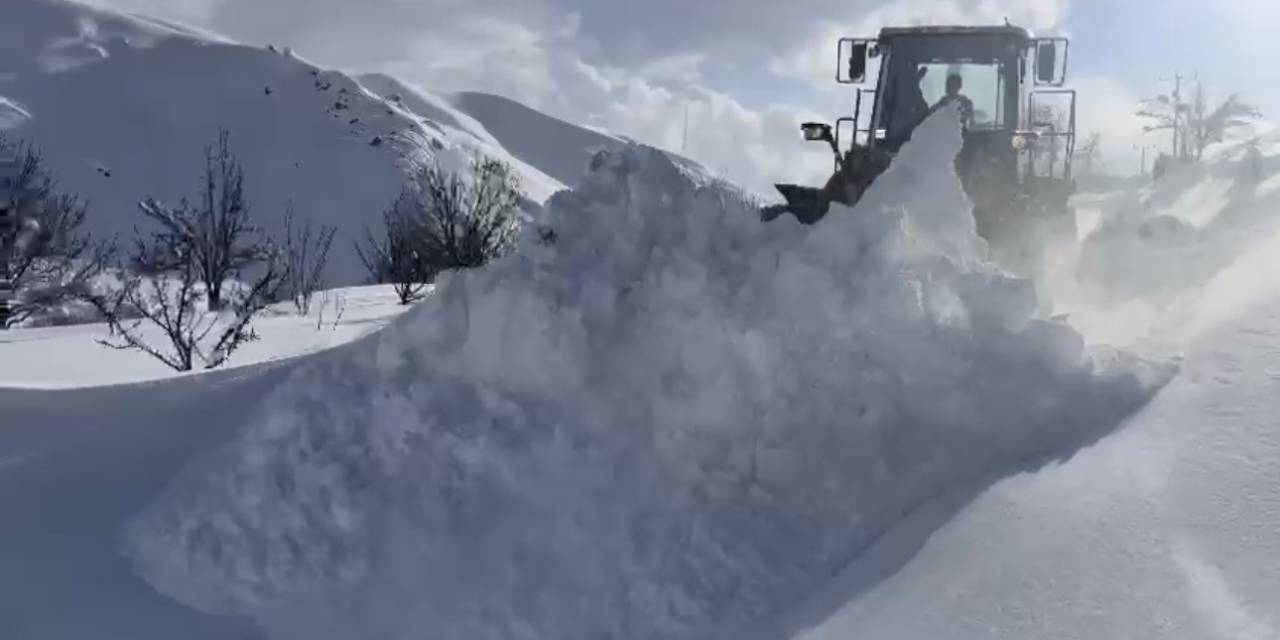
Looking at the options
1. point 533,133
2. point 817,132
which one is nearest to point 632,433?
point 817,132

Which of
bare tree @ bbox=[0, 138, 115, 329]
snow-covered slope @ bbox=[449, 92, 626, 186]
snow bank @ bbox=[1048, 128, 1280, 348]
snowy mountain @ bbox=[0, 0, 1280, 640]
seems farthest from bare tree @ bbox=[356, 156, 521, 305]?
snow-covered slope @ bbox=[449, 92, 626, 186]

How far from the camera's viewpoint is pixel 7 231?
19891 mm

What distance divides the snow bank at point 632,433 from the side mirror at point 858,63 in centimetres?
481

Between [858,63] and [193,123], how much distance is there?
70159 mm

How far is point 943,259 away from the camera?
4789 millimetres

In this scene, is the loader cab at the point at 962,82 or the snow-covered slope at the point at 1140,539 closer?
the snow-covered slope at the point at 1140,539

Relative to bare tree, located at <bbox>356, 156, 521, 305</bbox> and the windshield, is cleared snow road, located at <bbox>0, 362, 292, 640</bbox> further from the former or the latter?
bare tree, located at <bbox>356, 156, 521, 305</bbox>

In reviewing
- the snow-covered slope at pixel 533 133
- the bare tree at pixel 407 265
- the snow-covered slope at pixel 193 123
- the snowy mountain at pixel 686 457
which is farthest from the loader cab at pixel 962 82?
the snow-covered slope at pixel 533 133

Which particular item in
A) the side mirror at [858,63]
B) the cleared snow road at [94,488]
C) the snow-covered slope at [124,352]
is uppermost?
the side mirror at [858,63]

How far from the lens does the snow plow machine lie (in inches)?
325

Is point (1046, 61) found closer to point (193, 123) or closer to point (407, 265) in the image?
point (407, 265)

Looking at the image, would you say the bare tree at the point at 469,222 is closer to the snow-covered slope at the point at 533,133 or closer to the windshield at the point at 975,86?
the windshield at the point at 975,86

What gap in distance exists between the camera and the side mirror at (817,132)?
30.2 feet

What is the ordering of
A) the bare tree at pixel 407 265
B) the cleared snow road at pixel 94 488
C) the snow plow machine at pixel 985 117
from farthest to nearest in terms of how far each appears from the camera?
the bare tree at pixel 407 265 < the snow plow machine at pixel 985 117 < the cleared snow road at pixel 94 488
